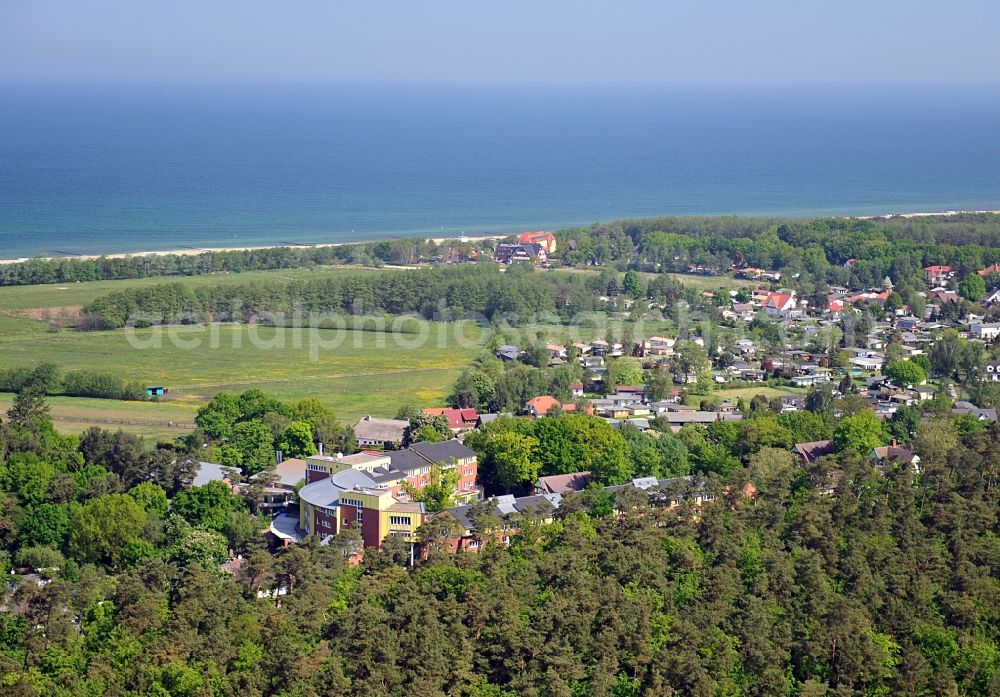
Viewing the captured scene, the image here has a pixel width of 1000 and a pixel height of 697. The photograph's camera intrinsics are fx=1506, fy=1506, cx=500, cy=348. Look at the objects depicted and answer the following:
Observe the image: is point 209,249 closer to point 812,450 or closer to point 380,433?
point 380,433

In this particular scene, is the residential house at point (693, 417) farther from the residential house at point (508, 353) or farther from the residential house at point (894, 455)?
the residential house at point (508, 353)

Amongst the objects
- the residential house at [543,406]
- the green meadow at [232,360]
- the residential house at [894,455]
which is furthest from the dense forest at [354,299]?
the residential house at [894,455]

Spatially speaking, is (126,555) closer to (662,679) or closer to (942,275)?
(662,679)

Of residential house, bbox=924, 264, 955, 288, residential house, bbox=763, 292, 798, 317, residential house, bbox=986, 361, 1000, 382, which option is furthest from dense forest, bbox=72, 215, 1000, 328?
residential house, bbox=986, 361, 1000, 382

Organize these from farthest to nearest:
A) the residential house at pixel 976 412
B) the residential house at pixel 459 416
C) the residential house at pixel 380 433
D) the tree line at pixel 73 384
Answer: the tree line at pixel 73 384, the residential house at pixel 976 412, the residential house at pixel 459 416, the residential house at pixel 380 433

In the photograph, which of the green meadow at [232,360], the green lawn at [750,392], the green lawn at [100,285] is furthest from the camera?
the green lawn at [100,285]

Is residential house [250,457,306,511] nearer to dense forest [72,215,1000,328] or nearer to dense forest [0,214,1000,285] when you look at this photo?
dense forest [72,215,1000,328]
